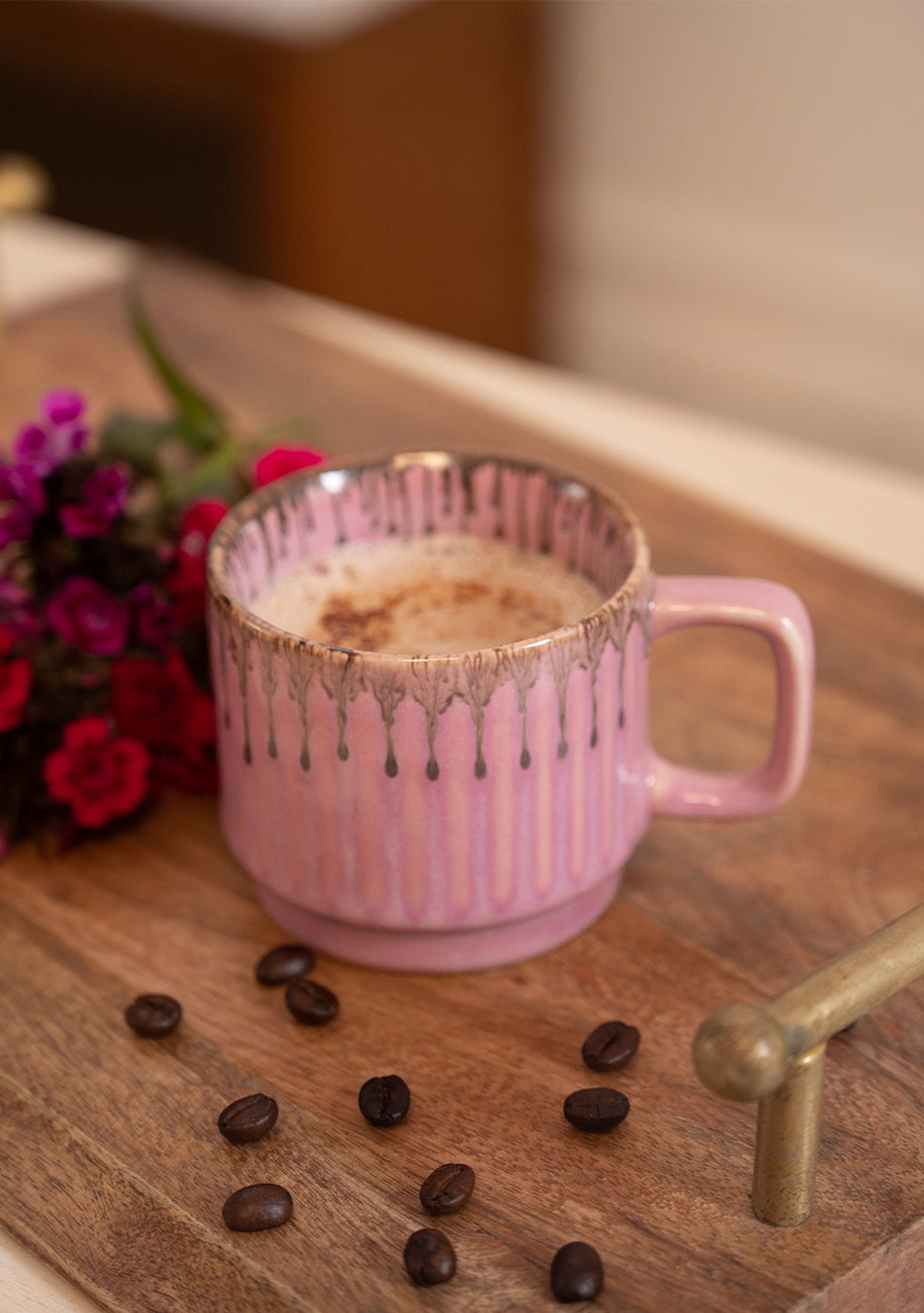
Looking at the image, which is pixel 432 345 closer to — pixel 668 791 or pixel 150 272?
pixel 150 272

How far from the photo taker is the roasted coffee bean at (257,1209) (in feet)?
1.85

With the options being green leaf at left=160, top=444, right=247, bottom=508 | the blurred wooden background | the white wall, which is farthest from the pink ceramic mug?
the white wall

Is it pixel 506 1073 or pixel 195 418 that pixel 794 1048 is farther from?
pixel 195 418

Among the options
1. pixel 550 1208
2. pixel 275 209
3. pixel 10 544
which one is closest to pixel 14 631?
pixel 10 544

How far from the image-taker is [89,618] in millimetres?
792

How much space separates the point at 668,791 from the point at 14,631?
34 centimetres

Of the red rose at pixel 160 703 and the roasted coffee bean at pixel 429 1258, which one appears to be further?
the red rose at pixel 160 703

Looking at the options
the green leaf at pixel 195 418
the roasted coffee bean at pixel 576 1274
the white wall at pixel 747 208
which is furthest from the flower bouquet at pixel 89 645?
the white wall at pixel 747 208

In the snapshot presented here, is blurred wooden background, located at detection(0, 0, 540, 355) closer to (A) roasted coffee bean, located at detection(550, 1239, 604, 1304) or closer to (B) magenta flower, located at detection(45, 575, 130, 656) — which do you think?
(B) magenta flower, located at detection(45, 575, 130, 656)

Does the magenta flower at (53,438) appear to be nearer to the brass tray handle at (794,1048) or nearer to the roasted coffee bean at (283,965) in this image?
the roasted coffee bean at (283,965)

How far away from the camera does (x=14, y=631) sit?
789mm

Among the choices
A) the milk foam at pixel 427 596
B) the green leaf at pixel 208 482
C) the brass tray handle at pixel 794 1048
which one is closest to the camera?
the brass tray handle at pixel 794 1048

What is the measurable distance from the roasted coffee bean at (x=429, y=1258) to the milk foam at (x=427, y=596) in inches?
10.0

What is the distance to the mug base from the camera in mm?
682
